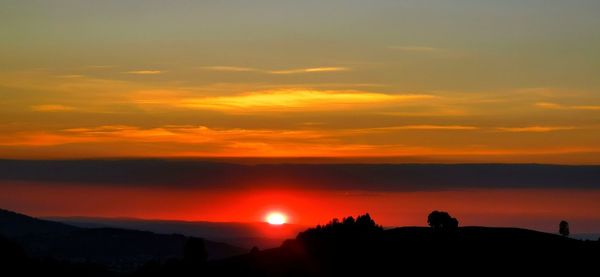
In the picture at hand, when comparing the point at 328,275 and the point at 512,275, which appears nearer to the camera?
the point at 512,275

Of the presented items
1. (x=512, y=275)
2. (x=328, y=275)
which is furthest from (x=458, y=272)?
(x=328, y=275)

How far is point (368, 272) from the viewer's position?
196 metres

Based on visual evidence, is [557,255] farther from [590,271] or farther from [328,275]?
[328,275]

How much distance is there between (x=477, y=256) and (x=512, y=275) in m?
14.5

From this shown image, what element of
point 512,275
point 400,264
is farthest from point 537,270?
point 400,264

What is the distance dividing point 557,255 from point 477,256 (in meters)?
12.9

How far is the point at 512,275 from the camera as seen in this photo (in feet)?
606

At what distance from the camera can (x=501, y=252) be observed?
19938 centimetres

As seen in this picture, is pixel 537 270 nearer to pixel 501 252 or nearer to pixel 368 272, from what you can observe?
pixel 501 252

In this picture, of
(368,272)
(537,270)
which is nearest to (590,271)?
(537,270)

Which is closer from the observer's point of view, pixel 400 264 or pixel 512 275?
pixel 512 275

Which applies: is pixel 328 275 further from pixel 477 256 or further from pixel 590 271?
pixel 590 271

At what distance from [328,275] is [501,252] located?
93.3 feet

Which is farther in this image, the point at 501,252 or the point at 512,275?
the point at 501,252
